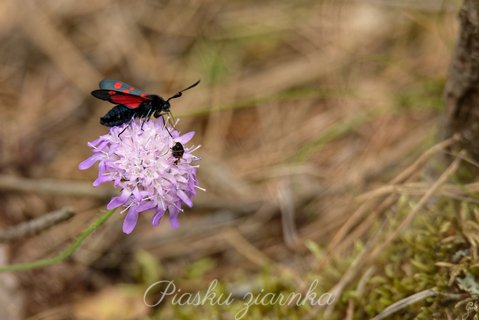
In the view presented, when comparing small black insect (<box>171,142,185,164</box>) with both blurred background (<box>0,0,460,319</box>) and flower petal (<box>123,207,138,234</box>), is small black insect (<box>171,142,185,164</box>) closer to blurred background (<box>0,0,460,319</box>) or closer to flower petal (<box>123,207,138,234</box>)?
flower petal (<box>123,207,138,234</box>)

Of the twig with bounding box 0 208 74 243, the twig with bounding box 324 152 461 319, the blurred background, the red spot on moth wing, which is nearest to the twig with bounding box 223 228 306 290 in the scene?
the blurred background

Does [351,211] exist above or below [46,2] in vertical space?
below

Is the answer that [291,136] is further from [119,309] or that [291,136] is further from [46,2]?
[46,2]

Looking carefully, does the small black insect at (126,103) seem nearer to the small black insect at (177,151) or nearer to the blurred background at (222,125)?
the small black insect at (177,151)

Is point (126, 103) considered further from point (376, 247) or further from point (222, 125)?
point (222, 125)

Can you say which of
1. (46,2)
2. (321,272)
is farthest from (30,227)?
(46,2)
